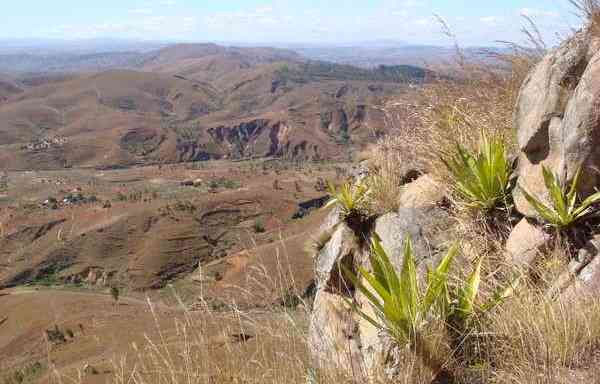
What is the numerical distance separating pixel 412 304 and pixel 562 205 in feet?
4.02

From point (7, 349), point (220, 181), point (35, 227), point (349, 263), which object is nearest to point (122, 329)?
point (7, 349)

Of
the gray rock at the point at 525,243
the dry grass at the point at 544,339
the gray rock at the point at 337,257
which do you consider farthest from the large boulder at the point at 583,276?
the gray rock at the point at 337,257

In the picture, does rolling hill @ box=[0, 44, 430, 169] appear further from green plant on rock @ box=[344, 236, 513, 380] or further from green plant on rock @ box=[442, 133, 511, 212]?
green plant on rock @ box=[344, 236, 513, 380]

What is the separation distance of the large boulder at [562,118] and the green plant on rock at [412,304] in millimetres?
1103

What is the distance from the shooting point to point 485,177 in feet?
12.6

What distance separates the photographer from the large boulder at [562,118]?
3340 mm

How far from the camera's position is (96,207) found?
167 ft

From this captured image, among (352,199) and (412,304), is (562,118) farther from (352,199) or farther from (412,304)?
(412,304)

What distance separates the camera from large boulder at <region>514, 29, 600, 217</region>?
→ 334 centimetres

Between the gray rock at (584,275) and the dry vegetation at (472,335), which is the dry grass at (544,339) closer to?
the dry vegetation at (472,335)

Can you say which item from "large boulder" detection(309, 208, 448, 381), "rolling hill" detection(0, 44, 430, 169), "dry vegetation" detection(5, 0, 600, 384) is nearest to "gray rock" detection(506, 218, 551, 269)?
"dry vegetation" detection(5, 0, 600, 384)

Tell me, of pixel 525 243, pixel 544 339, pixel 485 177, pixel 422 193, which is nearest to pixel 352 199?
pixel 422 193

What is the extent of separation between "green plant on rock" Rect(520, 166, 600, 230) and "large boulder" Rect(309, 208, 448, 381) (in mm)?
A: 725

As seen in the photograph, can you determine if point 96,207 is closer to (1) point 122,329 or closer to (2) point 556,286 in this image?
(1) point 122,329
